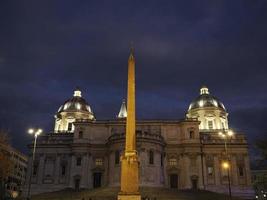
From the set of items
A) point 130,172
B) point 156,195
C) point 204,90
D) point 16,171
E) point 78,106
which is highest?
point 204,90

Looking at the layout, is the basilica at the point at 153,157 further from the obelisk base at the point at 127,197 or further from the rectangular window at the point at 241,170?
the obelisk base at the point at 127,197

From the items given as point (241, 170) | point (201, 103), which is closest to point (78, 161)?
point (241, 170)

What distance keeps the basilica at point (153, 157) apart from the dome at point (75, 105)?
29.0 ft

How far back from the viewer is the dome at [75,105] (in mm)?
63794

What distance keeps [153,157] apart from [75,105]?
78.8 ft

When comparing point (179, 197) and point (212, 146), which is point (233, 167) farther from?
point (179, 197)

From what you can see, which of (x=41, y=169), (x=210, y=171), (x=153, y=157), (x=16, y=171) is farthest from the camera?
(x=16, y=171)

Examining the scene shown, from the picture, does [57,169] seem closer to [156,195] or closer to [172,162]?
[172,162]

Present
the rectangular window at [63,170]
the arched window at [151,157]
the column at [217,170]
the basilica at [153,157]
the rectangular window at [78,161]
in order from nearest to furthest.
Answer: the arched window at [151,157]
the basilica at [153,157]
the column at [217,170]
the rectangular window at [78,161]
the rectangular window at [63,170]

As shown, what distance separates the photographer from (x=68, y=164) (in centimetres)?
5247

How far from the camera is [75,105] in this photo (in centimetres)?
6431

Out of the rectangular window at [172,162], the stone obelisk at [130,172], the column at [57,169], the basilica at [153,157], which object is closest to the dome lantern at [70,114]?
the basilica at [153,157]

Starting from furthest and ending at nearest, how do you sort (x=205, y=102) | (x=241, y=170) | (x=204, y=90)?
(x=204, y=90) < (x=205, y=102) < (x=241, y=170)

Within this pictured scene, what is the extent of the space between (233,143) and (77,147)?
26012 millimetres
